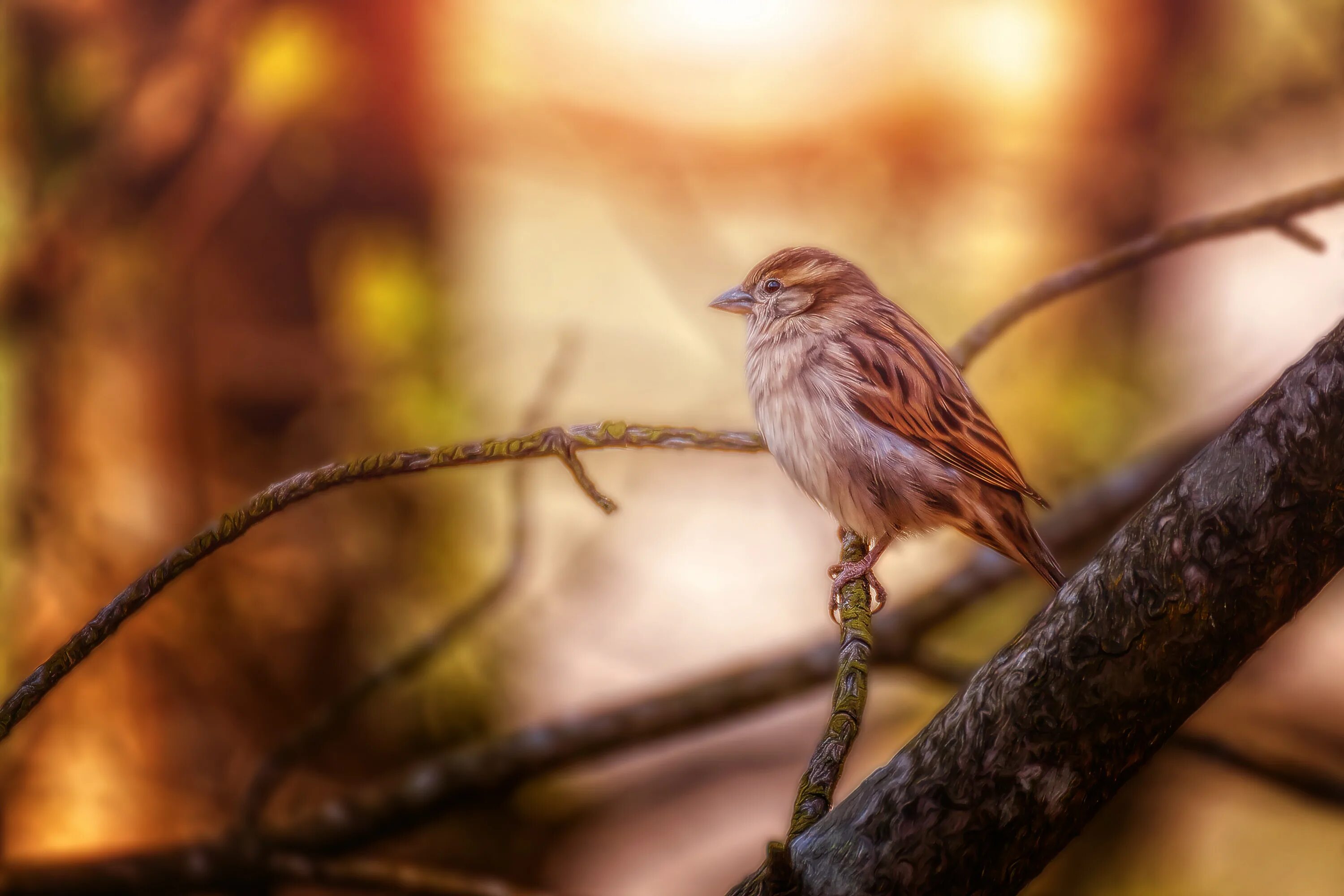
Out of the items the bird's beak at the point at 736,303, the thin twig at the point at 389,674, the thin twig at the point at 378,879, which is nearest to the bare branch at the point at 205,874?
the thin twig at the point at 378,879

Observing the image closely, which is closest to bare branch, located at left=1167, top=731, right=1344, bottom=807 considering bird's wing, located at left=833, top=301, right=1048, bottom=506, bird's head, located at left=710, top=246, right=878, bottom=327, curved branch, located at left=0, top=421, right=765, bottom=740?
bird's wing, located at left=833, top=301, right=1048, bottom=506

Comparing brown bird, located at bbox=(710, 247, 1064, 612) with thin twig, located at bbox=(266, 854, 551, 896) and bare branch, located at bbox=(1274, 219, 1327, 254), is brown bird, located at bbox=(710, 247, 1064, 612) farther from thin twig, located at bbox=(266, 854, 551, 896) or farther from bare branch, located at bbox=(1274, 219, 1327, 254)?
thin twig, located at bbox=(266, 854, 551, 896)

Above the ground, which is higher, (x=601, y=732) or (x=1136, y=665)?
(x=601, y=732)

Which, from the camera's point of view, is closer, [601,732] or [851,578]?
[851,578]

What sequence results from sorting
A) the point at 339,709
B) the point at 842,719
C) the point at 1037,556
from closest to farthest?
the point at 842,719 → the point at 1037,556 → the point at 339,709

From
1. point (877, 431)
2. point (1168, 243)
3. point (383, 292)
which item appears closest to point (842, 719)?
point (877, 431)

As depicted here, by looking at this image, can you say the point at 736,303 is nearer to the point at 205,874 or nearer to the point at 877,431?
the point at 877,431

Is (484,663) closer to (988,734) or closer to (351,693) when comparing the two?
(351,693)
